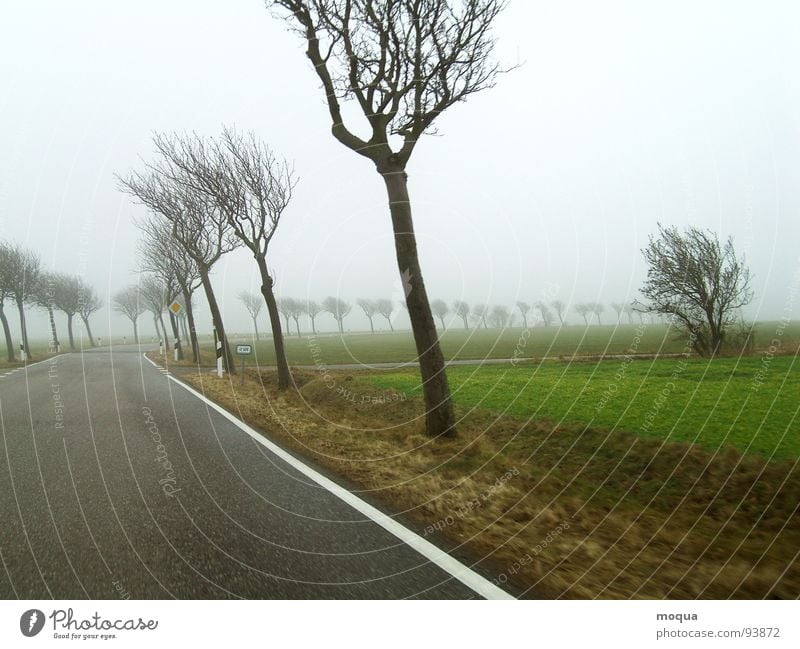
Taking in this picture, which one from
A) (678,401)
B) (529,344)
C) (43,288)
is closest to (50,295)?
(43,288)

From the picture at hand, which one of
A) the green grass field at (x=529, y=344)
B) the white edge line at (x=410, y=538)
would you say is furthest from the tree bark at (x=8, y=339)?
the white edge line at (x=410, y=538)

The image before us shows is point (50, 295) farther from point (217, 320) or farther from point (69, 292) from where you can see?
point (217, 320)

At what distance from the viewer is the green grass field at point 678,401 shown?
4246 mm

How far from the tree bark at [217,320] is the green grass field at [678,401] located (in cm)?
930

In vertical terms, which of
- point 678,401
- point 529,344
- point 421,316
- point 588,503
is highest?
point 421,316

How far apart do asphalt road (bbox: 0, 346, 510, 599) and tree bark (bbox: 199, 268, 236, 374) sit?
33.1 feet

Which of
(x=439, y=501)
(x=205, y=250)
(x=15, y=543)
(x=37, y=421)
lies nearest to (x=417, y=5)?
(x=439, y=501)

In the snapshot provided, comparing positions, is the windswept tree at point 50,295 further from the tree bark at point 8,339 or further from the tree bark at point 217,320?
the tree bark at point 8,339

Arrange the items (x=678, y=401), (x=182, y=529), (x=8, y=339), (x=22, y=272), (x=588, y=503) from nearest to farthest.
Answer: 1. (x=182, y=529)
2. (x=588, y=503)
3. (x=678, y=401)
4. (x=22, y=272)
5. (x=8, y=339)

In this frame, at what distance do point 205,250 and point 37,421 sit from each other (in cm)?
1270

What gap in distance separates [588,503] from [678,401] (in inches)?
121

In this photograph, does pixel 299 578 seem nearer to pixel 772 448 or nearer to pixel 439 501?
pixel 439 501

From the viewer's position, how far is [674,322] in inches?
267

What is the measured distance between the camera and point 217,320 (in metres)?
16.7
